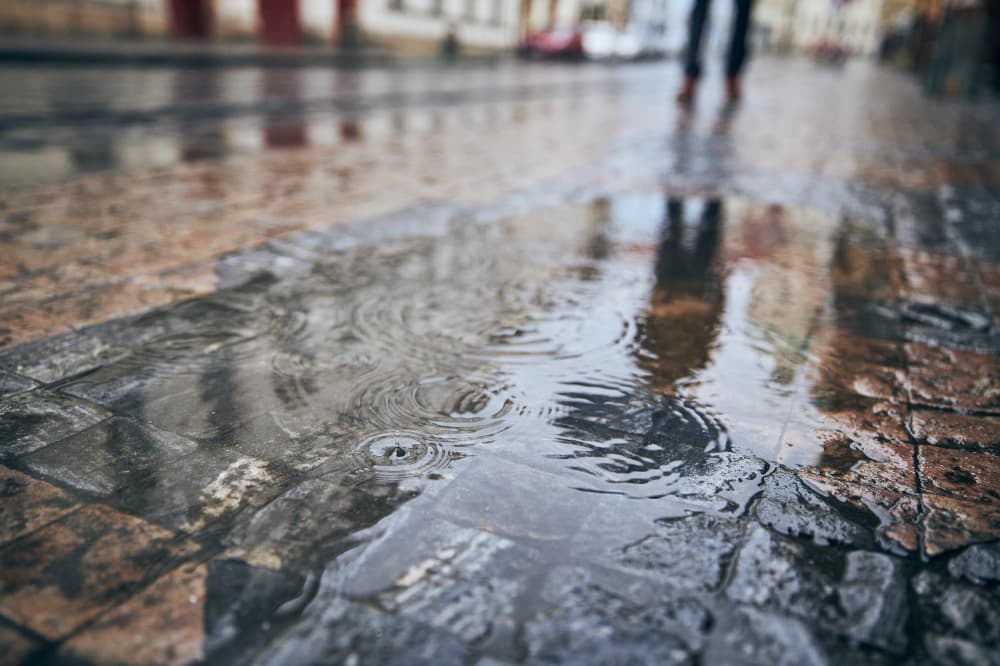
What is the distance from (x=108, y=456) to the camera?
1.46 meters

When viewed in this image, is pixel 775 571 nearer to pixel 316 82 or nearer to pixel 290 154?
pixel 290 154

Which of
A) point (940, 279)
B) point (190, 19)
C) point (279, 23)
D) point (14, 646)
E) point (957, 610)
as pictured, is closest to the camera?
point (14, 646)

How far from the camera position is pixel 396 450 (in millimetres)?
1504

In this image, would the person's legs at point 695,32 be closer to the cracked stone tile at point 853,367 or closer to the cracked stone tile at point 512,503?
the cracked stone tile at point 853,367

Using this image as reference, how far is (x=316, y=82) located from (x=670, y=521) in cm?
1116

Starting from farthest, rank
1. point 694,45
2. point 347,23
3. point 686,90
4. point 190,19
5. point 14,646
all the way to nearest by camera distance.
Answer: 1. point 347,23
2. point 190,19
3. point 686,90
4. point 694,45
5. point 14,646

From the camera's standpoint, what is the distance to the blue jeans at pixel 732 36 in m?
8.25

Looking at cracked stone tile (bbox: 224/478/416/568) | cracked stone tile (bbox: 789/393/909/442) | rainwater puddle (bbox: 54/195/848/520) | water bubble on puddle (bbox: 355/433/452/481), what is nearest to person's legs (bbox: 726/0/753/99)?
rainwater puddle (bbox: 54/195/848/520)

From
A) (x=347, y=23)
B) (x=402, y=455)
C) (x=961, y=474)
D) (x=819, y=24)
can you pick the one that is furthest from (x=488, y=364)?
(x=819, y=24)

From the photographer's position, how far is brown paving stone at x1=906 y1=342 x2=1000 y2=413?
1821 millimetres

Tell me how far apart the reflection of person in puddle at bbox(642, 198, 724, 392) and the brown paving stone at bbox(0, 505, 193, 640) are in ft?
3.87

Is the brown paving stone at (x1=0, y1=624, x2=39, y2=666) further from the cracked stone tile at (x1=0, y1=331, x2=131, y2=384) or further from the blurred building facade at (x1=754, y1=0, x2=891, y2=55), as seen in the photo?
the blurred building facade at (x1=754, y1=0, x2=891, y2=55)

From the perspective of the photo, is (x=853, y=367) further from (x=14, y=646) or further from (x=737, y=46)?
(x=737, y=46)

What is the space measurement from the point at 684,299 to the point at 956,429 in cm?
98
